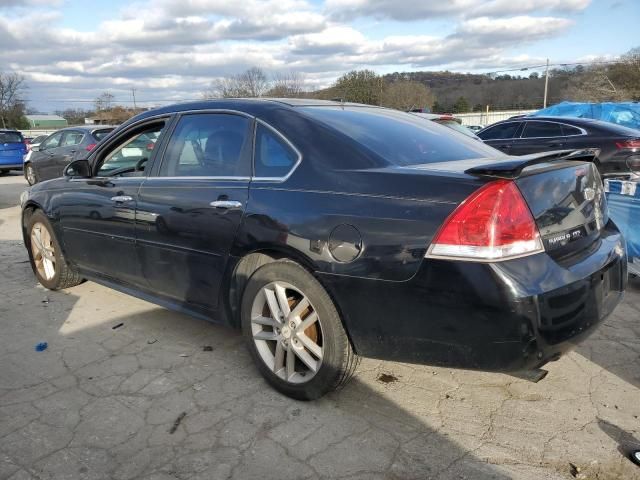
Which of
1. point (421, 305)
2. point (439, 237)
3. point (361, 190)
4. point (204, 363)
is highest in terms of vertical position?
point (361, 190)

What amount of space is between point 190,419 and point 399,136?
1974 mm

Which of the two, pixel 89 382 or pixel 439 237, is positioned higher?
pixel 439 237

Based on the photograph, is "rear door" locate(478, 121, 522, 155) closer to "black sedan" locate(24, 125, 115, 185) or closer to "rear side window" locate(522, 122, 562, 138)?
"rear side window" locate(522, 122, 562, 138)

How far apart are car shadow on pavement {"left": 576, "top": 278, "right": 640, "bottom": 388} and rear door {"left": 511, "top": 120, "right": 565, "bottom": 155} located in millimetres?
5992

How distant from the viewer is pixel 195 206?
10.4 ft

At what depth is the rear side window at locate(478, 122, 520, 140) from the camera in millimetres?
10219

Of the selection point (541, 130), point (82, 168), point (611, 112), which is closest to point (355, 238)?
point (82, 168)

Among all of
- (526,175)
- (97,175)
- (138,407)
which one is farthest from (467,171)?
(97,175)

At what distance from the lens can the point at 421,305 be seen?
231cm

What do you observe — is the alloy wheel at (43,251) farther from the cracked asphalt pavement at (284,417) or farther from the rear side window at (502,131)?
the rear side window at (502,131)

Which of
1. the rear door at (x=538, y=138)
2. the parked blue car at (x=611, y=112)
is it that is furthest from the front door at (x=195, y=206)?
the parked blue car at (x=611, y=112)

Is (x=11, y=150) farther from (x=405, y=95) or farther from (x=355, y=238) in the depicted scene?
(x=405, y=95)

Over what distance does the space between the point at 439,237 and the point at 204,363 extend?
6.25 ft

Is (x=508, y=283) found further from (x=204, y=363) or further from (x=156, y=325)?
(x=156, y=325)
